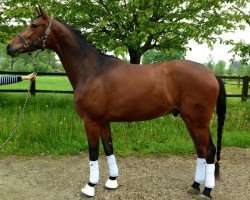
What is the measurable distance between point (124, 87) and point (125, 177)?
167 cm

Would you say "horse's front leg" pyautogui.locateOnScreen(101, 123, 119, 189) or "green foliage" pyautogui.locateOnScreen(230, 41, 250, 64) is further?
"green foliage" pyautogui.locateOnScreen(230, 41, 250, 64)

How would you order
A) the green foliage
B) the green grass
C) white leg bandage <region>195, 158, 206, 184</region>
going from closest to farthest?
white leg bandage <region>195, 158, 206, 184</region> → the green grass → the green foliage

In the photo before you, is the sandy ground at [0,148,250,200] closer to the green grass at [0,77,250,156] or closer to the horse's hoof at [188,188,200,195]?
the horse's hoof at [188,188,200,195]

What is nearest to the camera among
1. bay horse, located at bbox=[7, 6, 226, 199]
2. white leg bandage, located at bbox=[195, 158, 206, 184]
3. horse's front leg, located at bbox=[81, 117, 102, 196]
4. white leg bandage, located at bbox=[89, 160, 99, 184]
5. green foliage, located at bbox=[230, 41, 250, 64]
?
bay horse, located at bbox=[7, 6, 226, 199]

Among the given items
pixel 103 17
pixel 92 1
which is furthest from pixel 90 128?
pixel 92 1

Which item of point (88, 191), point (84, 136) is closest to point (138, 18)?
point (84, 136)

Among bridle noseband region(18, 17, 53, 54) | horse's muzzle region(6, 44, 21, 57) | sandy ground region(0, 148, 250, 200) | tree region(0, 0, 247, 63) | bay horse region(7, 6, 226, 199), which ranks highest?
tree region(0, 0, 247, 63)

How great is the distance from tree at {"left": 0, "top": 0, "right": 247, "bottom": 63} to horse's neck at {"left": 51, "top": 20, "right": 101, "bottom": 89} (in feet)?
8.14

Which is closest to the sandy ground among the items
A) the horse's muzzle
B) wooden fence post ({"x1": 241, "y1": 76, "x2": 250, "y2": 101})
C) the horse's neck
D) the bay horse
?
the bay horse

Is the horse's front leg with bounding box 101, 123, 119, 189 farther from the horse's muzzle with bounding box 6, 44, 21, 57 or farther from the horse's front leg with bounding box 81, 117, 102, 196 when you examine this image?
the horse's muzzle with bounding box 6, 44, 21, 57

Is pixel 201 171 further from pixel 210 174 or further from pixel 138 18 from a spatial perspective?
pixel 138 18

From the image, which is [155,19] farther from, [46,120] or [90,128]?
[90,128]

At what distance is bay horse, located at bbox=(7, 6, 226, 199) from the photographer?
13.5ft

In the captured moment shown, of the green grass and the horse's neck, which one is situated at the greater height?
the horse's neck
